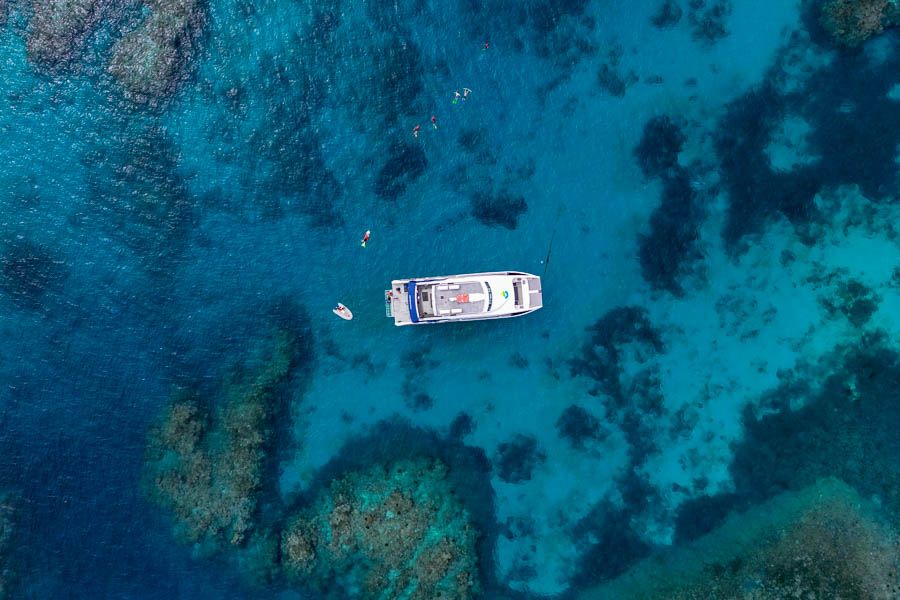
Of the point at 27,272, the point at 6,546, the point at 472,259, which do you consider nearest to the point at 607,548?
the point at 472,259

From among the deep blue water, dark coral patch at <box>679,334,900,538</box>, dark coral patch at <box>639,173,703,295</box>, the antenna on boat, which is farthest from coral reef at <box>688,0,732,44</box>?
dark coral patch at <box>679,334,900,538</box>

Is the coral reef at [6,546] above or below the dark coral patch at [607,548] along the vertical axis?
above

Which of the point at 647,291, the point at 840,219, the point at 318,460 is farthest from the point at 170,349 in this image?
the point at 840,219

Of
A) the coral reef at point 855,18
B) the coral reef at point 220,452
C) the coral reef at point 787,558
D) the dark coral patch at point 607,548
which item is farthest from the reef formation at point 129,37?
the coral reef at point 787,558

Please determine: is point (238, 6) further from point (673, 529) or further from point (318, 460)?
point (673, 529)

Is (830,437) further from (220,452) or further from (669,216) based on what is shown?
(220,452)

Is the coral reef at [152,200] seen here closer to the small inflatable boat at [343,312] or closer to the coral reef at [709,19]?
the small inflatable boat at [343,312]
